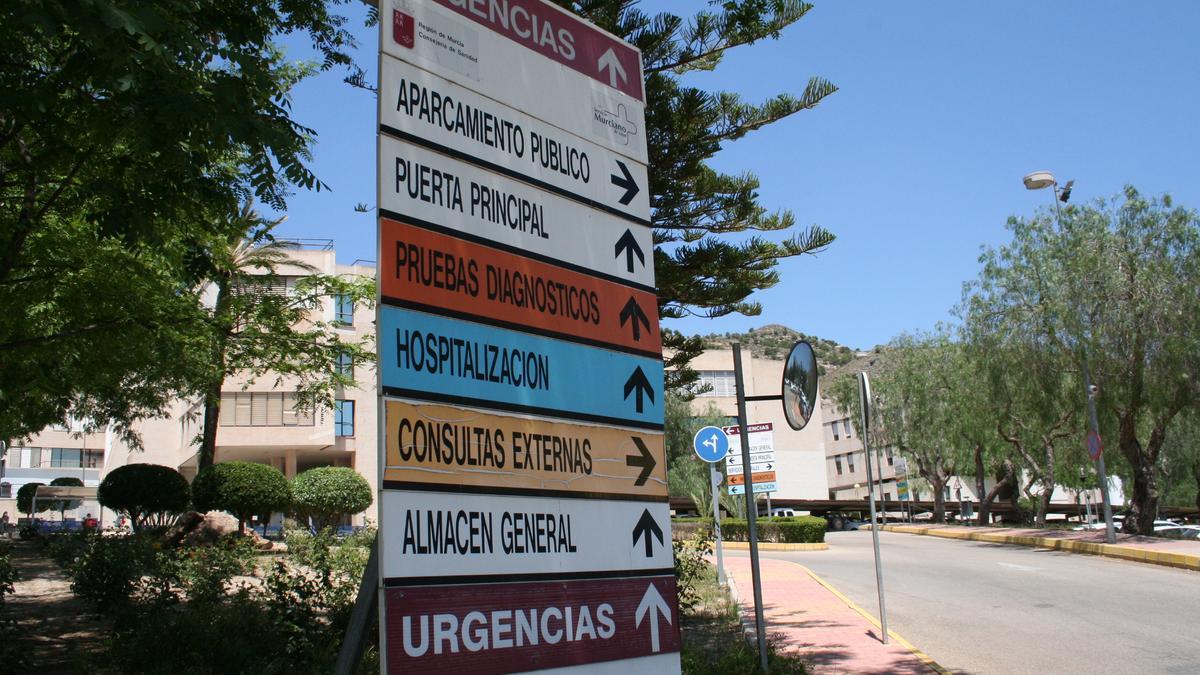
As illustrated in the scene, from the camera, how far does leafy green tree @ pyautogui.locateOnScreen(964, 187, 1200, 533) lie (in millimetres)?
24422

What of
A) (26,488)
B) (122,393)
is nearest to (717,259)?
(122,393)

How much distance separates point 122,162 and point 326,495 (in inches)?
918

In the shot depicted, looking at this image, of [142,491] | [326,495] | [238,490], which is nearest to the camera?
[142,491]

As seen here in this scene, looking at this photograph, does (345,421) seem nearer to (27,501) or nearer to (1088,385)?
(27,501)

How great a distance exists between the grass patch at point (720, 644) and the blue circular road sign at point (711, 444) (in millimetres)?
2088

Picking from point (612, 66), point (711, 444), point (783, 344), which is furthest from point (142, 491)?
point (783, 344)

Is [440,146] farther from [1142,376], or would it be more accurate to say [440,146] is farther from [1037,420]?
[1037,420]

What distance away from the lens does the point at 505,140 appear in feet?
12.9

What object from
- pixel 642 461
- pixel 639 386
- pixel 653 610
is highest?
pixel 639 386

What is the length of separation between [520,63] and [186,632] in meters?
6.17

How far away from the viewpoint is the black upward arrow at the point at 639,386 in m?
4.12

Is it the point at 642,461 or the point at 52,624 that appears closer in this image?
the point at 642,461

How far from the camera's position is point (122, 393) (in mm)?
16797

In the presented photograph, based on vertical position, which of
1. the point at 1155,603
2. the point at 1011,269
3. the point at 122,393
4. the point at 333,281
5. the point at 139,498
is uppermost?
Result: the point at 1011,269
